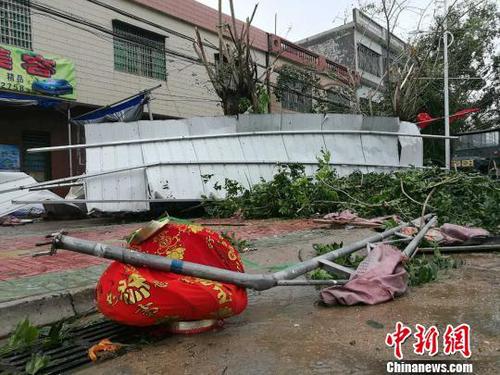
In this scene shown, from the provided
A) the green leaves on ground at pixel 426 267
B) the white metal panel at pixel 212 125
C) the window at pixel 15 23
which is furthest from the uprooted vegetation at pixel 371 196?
the window at pixel 15 23

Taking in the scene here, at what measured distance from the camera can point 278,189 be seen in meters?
8.25

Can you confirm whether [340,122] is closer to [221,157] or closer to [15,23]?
[221,157]

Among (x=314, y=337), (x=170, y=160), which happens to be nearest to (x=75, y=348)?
(x=314, y=337)

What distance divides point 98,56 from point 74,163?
310 centimetres

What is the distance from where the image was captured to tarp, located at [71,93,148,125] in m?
10.6

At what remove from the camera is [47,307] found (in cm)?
292

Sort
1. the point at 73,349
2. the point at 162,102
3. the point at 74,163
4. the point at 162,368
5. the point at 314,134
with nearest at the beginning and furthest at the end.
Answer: the point at 162,368
the point at 73,349
the point at 314,134
the point at 74,163
the point at 162,102

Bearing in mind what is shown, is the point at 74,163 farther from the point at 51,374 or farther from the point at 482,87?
the point at 482,87

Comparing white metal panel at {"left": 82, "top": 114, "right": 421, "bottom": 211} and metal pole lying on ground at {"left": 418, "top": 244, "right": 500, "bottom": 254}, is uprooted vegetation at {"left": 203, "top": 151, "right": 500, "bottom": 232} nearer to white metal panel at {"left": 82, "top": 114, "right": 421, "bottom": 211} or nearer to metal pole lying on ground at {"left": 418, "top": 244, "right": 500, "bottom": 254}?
white metal panel at {"left": 82, "top": 114, "right": 421, "bottom": 211}

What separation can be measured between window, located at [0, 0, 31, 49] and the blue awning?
1.49 meters

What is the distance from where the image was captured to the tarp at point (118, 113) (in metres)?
10.6

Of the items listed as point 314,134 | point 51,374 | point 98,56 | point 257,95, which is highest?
point 98,56

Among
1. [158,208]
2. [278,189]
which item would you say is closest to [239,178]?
[278,189]

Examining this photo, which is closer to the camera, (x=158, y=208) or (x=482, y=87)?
(x=158, y=208)
